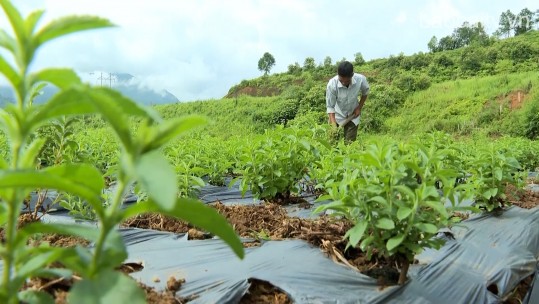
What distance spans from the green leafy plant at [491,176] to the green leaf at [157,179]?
3.56 metres

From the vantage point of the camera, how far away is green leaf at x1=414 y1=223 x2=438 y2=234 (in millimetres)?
1846

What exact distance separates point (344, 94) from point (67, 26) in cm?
710

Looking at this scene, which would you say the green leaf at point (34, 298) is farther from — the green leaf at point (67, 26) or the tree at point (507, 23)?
the tree at point (507, 23)

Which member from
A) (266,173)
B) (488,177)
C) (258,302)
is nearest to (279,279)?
(258,302)

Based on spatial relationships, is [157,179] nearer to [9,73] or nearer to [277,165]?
[9,73]

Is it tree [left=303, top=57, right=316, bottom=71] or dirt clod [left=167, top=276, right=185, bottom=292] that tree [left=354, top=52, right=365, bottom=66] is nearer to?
tree [left=303, top=57, right=316, bottom=71]

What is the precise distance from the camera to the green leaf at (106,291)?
0.77 m

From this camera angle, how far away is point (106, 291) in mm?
791

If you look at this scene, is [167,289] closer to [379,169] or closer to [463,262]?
[379,169]

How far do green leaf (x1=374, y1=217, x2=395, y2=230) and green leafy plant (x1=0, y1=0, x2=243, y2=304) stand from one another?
1080 millimetres

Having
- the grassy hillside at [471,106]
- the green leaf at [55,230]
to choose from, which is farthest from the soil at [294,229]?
the grassy hillside at [471,106]

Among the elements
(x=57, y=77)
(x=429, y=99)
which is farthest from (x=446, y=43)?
(x=57, y=77)

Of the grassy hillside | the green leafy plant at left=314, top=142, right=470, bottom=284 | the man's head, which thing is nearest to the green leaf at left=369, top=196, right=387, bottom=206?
the green leafy plant at left=314, top=142, right=470, bottom=284

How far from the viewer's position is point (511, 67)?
25.8 m
